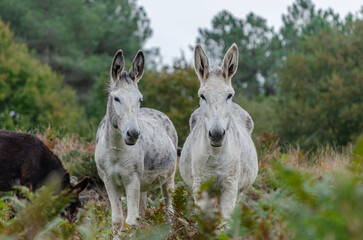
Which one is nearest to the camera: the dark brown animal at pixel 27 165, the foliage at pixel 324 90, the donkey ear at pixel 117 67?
the donkey ear at pixel 117 67

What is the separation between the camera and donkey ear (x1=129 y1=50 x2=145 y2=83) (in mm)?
7441

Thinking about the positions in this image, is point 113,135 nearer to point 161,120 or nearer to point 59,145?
point 161,120

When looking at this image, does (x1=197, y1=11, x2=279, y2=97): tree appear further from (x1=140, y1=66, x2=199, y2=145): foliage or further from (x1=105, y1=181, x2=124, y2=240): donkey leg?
(x1=105, y1=181, x2=124, y2=240): donkey leg

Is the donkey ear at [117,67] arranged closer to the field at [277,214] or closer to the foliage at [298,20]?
the field at [277,214]

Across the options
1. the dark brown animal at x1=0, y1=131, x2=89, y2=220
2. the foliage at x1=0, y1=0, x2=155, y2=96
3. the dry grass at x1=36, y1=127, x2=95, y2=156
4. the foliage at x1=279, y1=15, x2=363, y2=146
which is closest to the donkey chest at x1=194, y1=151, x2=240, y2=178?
the dark brown animal at x1=0, y1=131, x2=89, y2=220

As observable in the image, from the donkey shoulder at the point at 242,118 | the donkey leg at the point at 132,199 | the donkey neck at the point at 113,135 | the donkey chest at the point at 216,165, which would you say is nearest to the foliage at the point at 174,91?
the donkey shoulder at the point at 242,118

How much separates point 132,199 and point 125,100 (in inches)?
51.7

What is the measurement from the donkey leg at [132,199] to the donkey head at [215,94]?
1.79 m

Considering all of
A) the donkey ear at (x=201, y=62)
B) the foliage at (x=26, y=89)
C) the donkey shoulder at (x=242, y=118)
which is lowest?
the foliage at (x=26, y=89)

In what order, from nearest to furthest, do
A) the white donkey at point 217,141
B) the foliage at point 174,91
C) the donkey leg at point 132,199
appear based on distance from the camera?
1. the white donkey at point 217,141
2. the donkey leg at point 132,199
3. the foliage at point 174,91

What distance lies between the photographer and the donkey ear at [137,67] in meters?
7.44

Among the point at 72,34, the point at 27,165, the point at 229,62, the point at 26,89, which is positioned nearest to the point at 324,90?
the point at 26,89

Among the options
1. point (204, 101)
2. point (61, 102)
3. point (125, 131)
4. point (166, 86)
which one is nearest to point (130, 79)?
point (125, 131)

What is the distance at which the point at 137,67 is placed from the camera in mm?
7520
